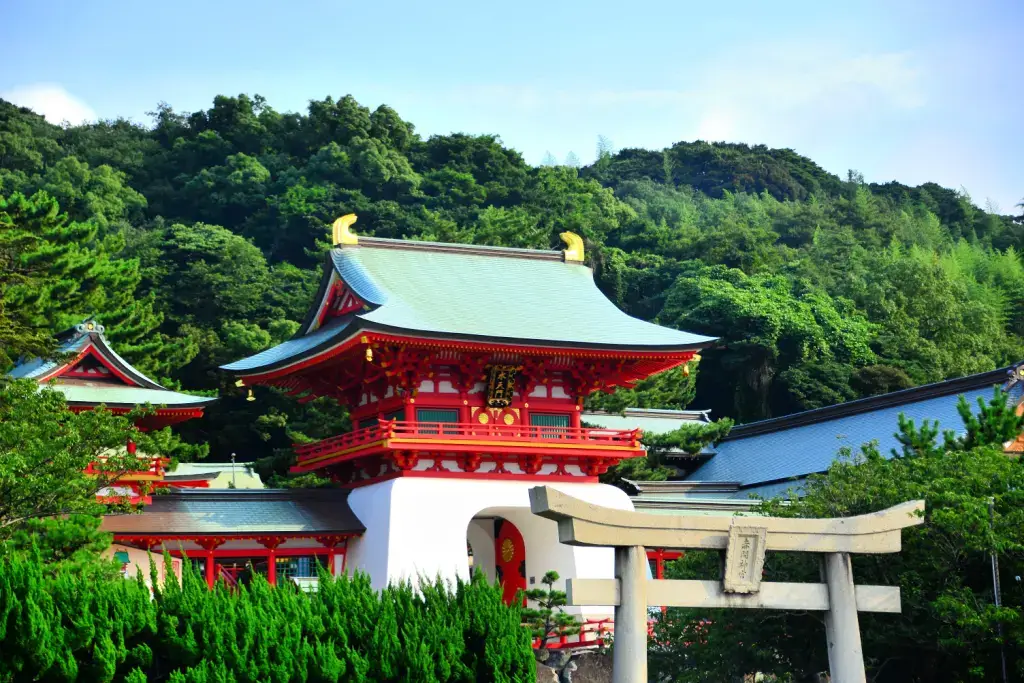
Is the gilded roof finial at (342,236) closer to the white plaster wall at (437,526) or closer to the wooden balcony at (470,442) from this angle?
the wooden balcony at (470,442)

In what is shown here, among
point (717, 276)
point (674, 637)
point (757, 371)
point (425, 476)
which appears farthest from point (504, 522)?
point (717, 276)

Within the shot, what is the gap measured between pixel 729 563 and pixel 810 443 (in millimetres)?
19175

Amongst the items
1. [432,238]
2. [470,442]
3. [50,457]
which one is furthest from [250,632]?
[432,238]

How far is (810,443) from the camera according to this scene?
3575 centimetres

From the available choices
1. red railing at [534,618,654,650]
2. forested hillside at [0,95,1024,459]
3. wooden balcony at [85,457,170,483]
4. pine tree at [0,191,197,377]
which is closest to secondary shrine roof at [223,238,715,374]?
wooden balcony at [85,457,170,483]

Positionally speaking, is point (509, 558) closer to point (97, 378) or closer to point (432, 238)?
point (97, 378)

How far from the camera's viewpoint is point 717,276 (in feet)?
189

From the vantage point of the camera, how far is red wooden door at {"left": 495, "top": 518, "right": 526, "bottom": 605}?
2920 cm

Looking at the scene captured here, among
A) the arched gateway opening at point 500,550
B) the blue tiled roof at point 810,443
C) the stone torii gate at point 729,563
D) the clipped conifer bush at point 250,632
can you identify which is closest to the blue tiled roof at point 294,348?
the arched gateway opening at point 500,550

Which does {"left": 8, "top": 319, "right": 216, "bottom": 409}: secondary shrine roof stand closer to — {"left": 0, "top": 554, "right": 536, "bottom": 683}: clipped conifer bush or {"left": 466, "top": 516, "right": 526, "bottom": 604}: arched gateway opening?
{"left": 466, "top": 516, "right": 526, "bottom": 604}: arched gateway opening

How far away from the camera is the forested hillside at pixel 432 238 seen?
48.1 meters

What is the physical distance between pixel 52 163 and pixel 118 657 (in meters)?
54.4

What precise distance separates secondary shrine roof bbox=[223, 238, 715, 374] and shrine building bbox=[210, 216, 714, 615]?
0.15 ft

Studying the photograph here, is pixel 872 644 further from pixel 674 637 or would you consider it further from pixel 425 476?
pixel 425 476
